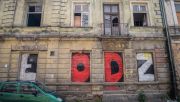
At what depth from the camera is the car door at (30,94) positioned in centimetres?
903

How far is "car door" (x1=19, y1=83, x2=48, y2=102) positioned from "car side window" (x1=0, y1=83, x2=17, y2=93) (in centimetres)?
30

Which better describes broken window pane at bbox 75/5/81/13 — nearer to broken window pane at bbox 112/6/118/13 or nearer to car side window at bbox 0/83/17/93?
broken window pane at bbox 112/6/118/13

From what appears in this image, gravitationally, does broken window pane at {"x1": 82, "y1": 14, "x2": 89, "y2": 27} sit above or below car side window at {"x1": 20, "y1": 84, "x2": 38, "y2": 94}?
above

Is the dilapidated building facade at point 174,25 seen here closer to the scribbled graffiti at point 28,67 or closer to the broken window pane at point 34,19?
the broken window pane at point 34,19

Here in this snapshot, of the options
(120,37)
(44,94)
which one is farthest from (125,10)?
(44,94)

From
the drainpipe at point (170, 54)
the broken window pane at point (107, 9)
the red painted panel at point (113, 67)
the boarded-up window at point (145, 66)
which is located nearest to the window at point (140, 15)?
the drainpipe at point (170, 54)

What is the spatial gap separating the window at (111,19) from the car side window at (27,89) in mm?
6511

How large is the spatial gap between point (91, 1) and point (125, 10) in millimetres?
2535

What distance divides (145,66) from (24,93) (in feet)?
25.9

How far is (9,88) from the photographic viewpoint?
31.0ft

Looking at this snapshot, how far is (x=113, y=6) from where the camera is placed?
14398mm

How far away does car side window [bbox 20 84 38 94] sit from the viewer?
925 cm

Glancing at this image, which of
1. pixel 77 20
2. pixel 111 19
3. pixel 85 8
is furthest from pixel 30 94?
pixel 111 19

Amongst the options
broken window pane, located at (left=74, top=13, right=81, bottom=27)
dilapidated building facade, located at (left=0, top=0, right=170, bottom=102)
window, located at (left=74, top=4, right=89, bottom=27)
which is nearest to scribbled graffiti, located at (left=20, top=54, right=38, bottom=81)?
dilapidated building facade, located at (left=0, top=0, right=170, bottom=102)
